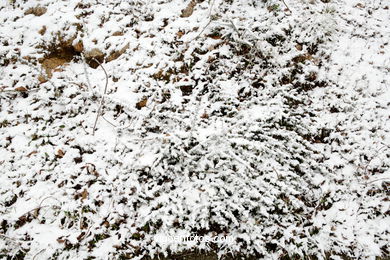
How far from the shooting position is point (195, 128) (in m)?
4.12

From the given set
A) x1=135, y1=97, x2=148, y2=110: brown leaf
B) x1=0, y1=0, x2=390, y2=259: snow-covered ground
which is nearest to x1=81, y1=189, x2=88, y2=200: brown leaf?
x1=0, y1=0, x2=390, y2=259: snow-covered ground

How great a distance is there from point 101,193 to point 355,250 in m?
3.52

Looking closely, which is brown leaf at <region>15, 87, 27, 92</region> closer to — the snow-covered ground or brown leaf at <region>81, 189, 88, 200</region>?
the snow-covered ground

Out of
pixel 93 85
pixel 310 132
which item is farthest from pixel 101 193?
pixel 310 132

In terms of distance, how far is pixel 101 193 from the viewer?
12.2ft

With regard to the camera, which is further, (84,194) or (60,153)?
(60,153)

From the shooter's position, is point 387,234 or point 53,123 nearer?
point 387,234

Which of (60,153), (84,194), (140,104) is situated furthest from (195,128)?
(60,153)

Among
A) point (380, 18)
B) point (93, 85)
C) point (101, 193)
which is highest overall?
point (380, 18)

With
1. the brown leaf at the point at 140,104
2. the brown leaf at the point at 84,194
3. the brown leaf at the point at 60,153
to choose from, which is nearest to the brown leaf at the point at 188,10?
the brown leaf at the point at 140,104

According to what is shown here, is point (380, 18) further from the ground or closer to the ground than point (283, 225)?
further from the ground

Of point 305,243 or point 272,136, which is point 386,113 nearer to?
point 272,136

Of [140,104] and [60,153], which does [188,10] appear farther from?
[60,153]

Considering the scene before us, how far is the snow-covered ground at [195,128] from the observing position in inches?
137
